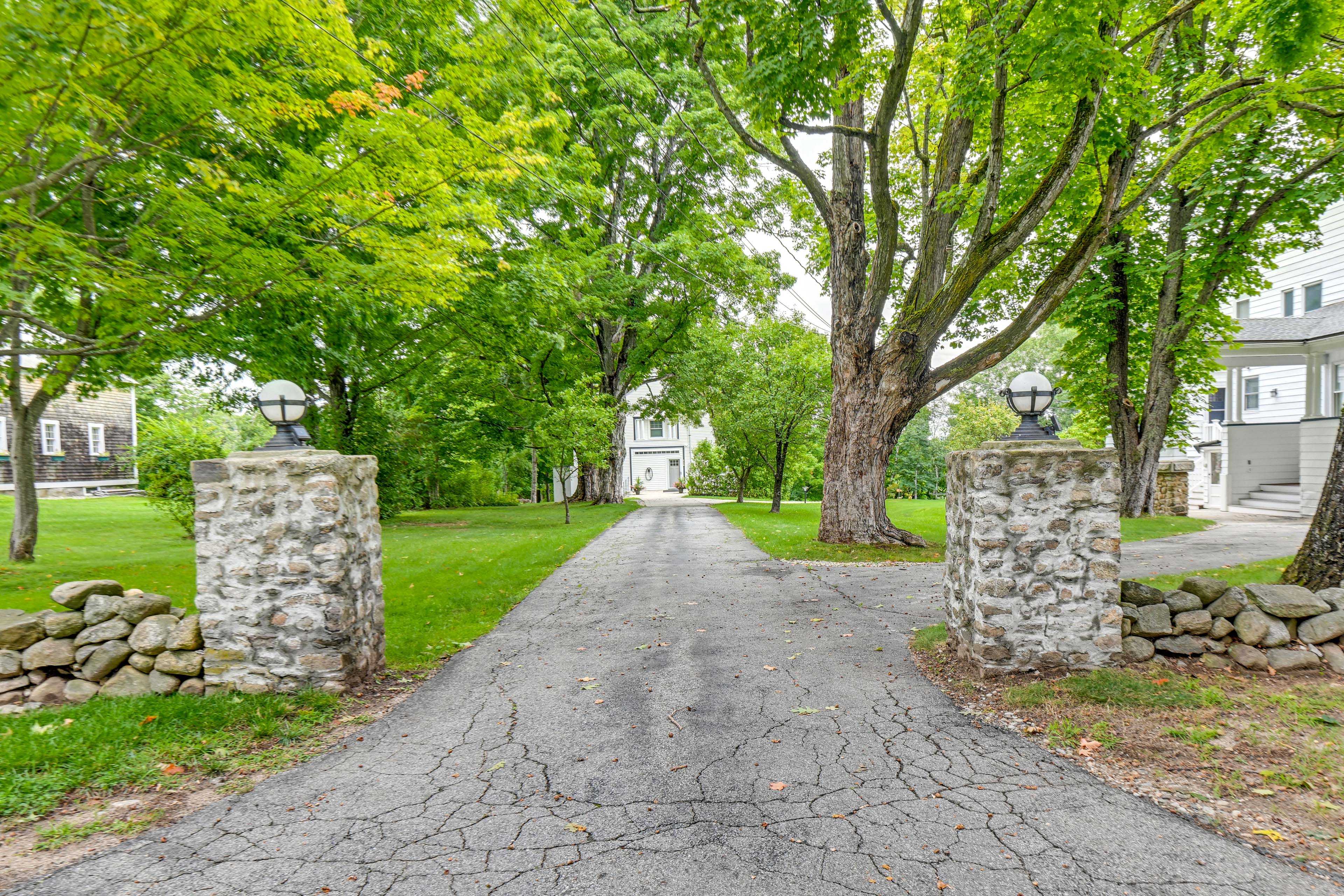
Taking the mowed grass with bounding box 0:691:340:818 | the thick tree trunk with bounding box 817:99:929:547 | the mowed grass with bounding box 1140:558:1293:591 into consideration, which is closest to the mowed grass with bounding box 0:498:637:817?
the mowed grass with bounding box 0:691:340:818

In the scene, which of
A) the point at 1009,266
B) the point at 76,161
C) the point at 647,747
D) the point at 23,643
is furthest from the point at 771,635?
the point at 1009,266

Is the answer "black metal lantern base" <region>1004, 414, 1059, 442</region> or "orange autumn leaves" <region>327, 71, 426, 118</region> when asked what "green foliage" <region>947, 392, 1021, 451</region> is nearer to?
"black metal lantern base" <region>1004, 414, 1059, 442</region>

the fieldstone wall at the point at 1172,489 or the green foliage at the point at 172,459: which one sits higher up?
the green foliage at the point at 172,459

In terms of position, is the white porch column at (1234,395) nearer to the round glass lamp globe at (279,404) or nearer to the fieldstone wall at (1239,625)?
the fieldstone wall at (1239,625)

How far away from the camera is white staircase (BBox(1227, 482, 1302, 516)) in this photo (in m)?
14.6

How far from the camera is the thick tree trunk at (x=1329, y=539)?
462 centimetres

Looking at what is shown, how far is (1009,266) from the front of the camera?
13641 mm

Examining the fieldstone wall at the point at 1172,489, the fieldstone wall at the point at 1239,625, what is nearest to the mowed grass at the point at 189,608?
the fieldstone wall at the point at 1239,625

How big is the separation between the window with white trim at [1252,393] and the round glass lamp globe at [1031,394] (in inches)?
820

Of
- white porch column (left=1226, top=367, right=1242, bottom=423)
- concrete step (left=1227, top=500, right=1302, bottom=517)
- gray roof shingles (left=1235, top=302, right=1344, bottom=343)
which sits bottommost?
concrete step (left=1227, top=500, right=1302, bottom=517)

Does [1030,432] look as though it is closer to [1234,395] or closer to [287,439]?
[287,439]

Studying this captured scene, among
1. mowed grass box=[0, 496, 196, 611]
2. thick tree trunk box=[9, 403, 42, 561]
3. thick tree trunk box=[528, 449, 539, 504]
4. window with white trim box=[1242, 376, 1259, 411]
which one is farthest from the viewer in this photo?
thick tree trunk box=[528, 449, 539, 504]

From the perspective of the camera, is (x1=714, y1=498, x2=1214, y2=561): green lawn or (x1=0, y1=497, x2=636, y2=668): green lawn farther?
(x1=714, y1=498, x2=1214, y2=561): green lawn

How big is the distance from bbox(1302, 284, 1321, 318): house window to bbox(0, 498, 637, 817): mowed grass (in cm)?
2204
